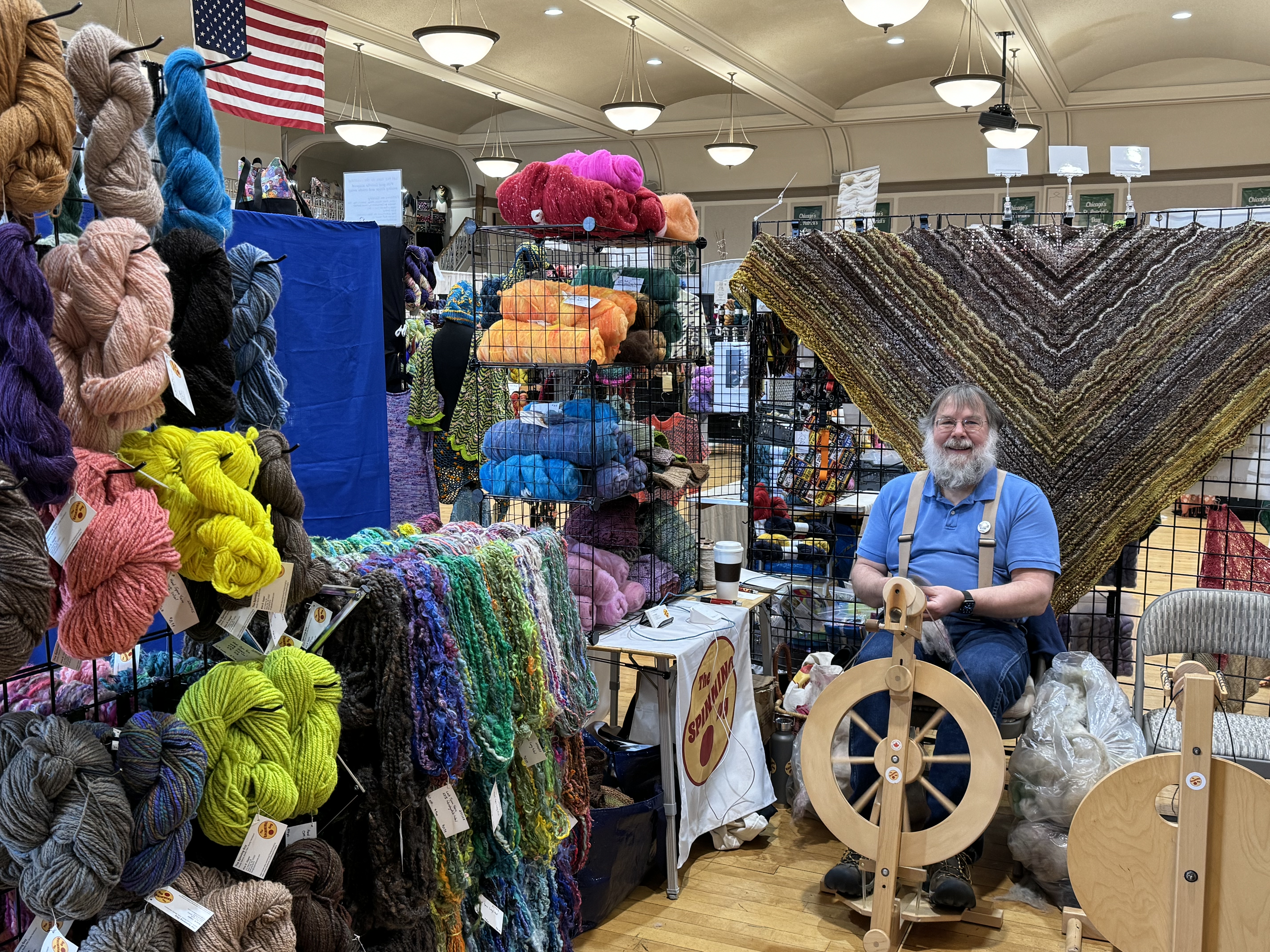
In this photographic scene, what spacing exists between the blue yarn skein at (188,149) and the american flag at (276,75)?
3571 mm

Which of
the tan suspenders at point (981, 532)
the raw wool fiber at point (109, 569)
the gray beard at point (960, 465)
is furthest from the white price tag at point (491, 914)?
the gray beard at point (960, 465)

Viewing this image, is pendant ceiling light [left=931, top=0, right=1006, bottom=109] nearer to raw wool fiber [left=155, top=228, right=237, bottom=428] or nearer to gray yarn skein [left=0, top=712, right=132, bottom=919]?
raw wool fiber [left=155, top=228, right=237, bottom=428]

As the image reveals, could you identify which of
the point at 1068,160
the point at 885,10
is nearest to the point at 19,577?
the point at 1068,160

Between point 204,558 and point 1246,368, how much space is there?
124 inches

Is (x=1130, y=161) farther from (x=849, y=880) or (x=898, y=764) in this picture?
(x=849, y=880)

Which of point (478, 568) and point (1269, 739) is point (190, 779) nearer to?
point (478, 568)

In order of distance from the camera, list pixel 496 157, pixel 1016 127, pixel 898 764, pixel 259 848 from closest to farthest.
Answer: pixel 259 848
pixel 898 764
pixel 1016 127
pixel 496 157

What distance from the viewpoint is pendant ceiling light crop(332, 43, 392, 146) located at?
32.7ft

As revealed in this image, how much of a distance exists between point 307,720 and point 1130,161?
11.0 feet

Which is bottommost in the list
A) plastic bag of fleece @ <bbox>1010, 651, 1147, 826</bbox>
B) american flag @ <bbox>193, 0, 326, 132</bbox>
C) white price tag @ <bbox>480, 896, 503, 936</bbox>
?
white price tag @ <bbox>480, 896, 503, 936</bbox>

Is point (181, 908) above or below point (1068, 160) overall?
below

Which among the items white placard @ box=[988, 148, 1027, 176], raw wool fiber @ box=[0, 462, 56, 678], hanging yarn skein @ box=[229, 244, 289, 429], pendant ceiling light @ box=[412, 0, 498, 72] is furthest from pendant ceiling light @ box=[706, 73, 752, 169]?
raw wool fiber @ box=[0, 462, 56, 678]

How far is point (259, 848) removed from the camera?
5.08 ft

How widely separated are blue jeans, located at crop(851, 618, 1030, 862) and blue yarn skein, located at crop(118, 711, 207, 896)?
170cm
